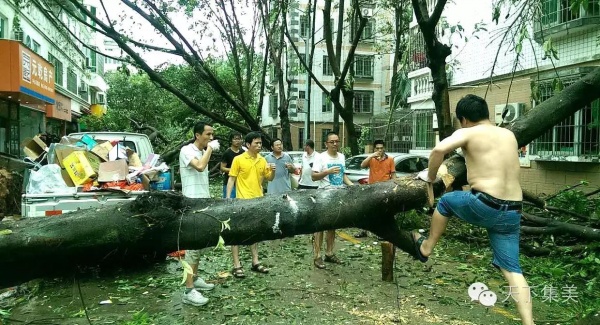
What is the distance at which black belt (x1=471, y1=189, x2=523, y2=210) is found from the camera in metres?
3.02

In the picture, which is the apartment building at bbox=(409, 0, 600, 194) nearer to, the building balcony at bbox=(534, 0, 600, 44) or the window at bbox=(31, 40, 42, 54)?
the building balcony at bbox=(534, 0, 600, 44)

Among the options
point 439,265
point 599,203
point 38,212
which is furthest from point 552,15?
point 38,212

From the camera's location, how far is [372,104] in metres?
35.3

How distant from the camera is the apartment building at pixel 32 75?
1251 cm

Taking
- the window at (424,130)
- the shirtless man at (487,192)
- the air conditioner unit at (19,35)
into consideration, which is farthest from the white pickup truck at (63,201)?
the air conditioner unit at (19,35)

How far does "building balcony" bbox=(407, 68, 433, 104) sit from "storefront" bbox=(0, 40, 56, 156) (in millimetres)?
11908

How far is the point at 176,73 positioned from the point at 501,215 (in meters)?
25.9

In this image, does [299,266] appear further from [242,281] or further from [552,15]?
[552,15]

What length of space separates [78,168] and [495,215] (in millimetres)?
5234

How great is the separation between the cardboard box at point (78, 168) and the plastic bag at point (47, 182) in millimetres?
156

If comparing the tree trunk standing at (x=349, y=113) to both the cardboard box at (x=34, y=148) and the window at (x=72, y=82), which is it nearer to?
the cardboard box at (x=34, y=148)

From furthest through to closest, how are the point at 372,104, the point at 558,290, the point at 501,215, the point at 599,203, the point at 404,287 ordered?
the point at 372,104, the point at 599,203, the point at 404,287, the point at 558,290, the point at 501,215

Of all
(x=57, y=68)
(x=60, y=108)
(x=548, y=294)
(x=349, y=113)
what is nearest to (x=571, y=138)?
(x=349, y=113)

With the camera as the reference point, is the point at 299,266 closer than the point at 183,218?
No
